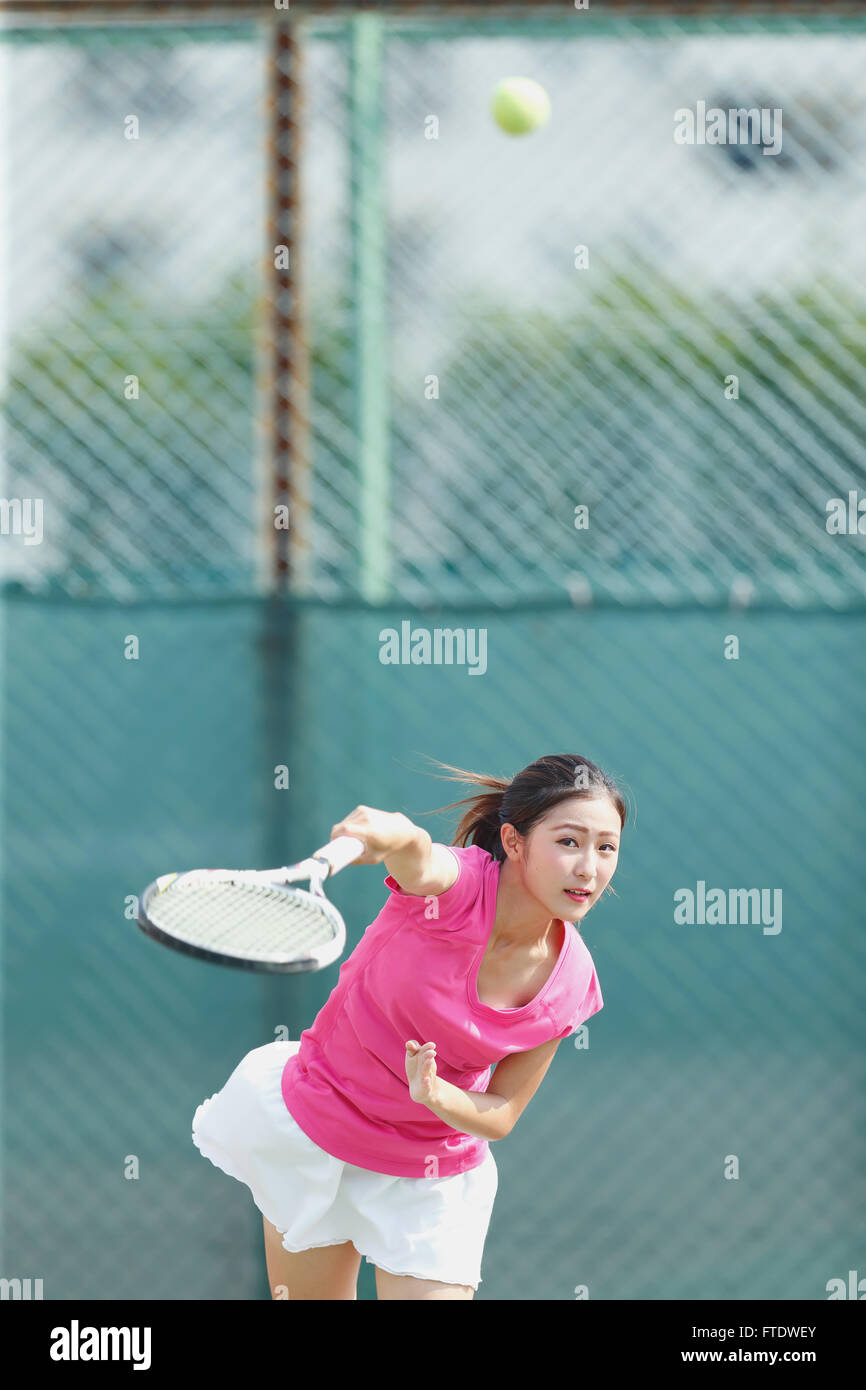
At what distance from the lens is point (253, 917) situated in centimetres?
221

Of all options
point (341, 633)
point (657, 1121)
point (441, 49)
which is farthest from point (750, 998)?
point (441, 49)

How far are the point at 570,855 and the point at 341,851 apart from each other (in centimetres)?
49

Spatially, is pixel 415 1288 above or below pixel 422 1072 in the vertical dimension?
below

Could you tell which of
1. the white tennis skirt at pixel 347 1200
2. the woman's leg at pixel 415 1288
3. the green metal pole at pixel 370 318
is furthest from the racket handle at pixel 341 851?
the green metal pole at pixel 370 318

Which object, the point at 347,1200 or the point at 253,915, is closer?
the point at 253,915

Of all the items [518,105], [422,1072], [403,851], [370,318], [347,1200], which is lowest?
[347,1200]

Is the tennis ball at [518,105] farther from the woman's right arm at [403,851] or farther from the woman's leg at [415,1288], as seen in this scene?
the woman's leg at [415,1288]

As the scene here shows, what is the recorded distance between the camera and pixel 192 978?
3.21 metres

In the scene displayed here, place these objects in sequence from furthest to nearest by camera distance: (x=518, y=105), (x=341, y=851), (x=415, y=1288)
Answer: (x=518, y=105) < (x=415, y=1288) < (x=341, y=851)

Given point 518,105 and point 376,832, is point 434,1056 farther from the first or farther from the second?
point 518,105

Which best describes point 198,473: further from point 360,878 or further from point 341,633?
point 360,878

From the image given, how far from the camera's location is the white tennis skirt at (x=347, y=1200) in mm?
2451

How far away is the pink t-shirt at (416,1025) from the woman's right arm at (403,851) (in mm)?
60

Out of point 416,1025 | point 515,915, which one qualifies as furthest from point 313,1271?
point 515,915
